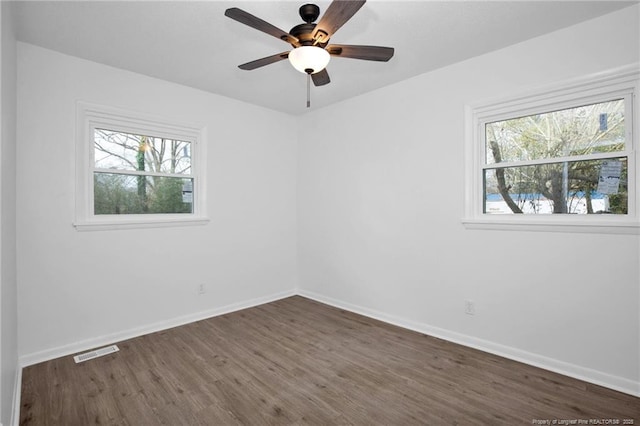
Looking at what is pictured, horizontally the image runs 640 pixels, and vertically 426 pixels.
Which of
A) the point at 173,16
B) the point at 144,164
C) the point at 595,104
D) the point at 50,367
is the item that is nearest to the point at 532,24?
the point at 595,104

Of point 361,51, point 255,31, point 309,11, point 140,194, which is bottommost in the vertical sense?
point 140,194

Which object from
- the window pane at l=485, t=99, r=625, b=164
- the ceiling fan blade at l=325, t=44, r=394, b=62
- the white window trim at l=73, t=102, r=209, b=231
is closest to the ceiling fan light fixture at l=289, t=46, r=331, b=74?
the ceiling fan blade at l=325, t=44, r=394, b=62

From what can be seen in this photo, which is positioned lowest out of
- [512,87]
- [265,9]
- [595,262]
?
[595,262]

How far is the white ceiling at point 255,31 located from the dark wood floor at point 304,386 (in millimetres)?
2602

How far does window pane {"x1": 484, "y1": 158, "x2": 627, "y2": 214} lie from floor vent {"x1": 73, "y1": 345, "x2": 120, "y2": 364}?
3622 millimetres

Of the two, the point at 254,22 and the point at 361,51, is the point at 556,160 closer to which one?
the point at 361,51

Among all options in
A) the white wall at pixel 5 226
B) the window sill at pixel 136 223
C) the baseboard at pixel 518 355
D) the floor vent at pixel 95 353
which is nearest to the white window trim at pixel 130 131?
the window sill at pixel 136 223

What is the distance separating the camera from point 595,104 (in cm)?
250

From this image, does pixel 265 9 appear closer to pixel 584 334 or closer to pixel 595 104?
pixel 595 104

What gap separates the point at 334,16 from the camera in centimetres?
180

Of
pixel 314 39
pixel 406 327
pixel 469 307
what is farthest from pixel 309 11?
pixel 406 327

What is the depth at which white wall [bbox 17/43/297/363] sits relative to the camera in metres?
2.73

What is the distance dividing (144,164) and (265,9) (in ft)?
6.83

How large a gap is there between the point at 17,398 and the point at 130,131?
2326 mm
